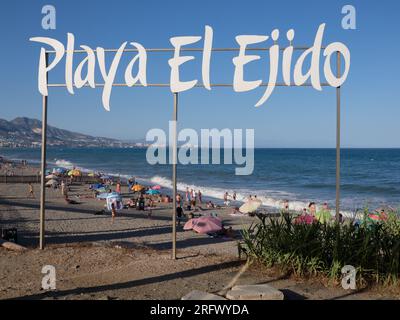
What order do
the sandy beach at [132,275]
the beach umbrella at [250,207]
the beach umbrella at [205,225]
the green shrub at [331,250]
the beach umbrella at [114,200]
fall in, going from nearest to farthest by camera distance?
the sandy beach at [132,275]
the green shrub at [331,250]
the beach umbrella at [205,225]
the beach umbrella at [250,207]
the beach umbrella at [114,200]

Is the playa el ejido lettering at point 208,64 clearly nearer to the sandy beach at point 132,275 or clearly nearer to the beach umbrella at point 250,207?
the sandy beach at point 132,275

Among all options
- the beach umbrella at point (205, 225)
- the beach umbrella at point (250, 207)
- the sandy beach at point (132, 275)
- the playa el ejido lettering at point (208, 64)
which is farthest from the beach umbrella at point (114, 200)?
the playa el ejido lettering at point (208, 64)

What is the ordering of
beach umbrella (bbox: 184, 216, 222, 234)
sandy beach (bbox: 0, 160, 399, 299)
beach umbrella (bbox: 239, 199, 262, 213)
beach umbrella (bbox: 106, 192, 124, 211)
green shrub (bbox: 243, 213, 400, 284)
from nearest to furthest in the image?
sandy beach (bbox: 0, 160, 399, 299)
green shrub (bbox: 243, 213, 400, 284)
beach umbrella (bbox: 184, 216, 222, 234)
beach umbrella (bbox: 239, 199, 262, 213)
beach umbrella (bbox: 106, 192, 124, 211)

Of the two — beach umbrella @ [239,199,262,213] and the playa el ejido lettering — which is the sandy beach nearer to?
the playa el ejido lettering

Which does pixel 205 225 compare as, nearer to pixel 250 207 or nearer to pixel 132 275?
pixel 250 207

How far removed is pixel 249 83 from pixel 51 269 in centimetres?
441

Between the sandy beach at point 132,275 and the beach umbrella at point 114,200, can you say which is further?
the beach umbrella at point 114,200

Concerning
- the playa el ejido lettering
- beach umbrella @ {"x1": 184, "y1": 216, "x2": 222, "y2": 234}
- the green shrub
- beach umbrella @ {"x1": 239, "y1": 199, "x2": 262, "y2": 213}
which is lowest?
beach umbrella @ {"x1": 184, "y1": 216, "x2": 222, "y2": 234}

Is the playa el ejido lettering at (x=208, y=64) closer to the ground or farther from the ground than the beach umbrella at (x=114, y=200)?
farther from the ground

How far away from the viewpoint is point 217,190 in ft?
130

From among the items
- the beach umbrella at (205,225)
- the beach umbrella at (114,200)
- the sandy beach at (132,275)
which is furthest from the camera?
the beach umbrella at (114,200)

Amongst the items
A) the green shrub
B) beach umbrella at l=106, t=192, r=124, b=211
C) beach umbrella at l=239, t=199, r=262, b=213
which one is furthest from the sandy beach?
beach umbrella at l=106, t=192, r=124, b=211
